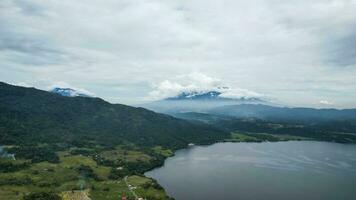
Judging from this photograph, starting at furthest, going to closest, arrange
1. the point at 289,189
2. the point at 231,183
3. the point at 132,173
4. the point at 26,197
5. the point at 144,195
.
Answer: the point at 132,173
the point at 231,183
the point at 289,189
the point at 144,195
the point at 26,197

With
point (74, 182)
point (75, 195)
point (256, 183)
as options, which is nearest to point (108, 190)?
point (75, 195)

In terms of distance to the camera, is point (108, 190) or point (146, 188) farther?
point (146, 188)

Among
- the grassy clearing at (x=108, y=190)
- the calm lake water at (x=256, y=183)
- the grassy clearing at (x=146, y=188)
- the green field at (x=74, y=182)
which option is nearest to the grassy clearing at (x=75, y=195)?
the green field at (x=74, y=182)

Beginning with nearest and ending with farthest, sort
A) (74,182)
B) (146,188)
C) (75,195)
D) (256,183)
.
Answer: (75,195)
(146,188)
(74,182)
(256,183)

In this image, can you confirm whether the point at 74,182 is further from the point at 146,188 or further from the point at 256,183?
the point at 256,183

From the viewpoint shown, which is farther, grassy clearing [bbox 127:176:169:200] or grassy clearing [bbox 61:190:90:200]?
grassy clearing [bbox 127:176:169:200]

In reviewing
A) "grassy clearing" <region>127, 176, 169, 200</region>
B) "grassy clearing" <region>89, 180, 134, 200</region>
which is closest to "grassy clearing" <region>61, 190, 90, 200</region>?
"grassy clearing" <region>89, 180, 134, 200</region>

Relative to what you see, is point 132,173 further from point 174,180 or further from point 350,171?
point 350,171

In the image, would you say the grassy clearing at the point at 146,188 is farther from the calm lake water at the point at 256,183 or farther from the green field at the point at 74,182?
the calm lake water at the point at 256,183

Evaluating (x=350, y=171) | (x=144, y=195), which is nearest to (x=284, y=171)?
(x=350, y=171)

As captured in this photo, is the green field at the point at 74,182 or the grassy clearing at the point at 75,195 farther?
the green field at the point at 74,182

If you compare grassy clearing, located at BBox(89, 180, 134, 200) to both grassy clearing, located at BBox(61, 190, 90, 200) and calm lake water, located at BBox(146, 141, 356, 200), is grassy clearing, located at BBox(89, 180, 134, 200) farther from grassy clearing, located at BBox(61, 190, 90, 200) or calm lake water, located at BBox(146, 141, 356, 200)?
calm lake water, located at BBox(146, 141, 356, 200)
